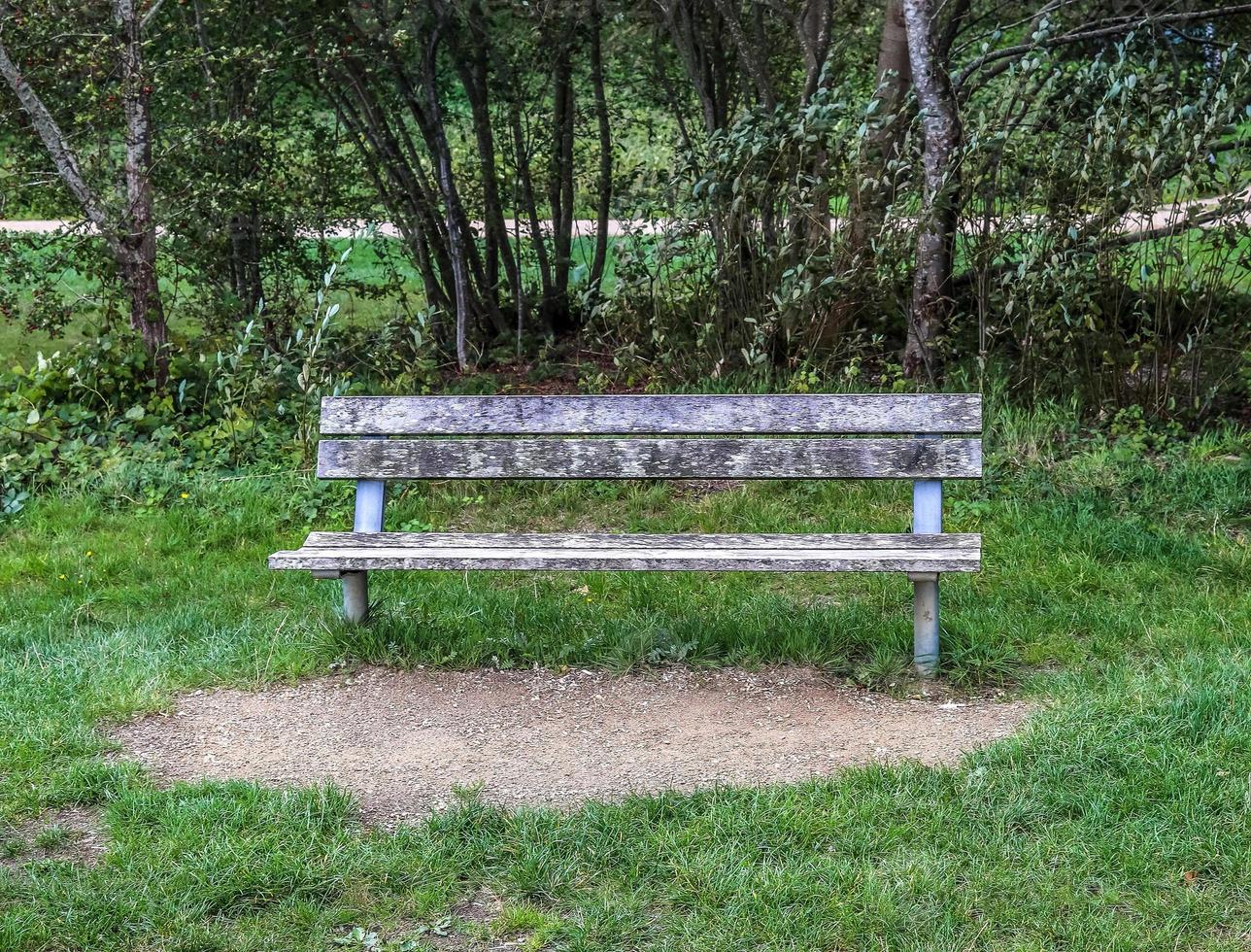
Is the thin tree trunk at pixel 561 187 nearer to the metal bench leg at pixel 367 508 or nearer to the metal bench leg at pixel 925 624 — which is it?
the metal bench leg at pixel 367 508

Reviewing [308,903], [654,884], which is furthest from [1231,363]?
[308,903]

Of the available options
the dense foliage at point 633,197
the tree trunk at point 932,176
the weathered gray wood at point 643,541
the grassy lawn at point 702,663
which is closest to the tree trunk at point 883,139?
the dense foliage at point 633,197

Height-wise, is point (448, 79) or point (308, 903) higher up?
point (448, 79)

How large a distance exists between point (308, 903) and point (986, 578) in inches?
118

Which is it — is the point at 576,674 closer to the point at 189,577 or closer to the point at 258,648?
the point at 258,648

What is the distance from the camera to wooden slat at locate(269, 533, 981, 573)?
161 inches

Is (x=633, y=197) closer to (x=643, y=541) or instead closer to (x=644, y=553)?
(x=643, y=541)

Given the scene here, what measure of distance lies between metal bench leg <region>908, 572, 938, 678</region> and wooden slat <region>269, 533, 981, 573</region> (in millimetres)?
132

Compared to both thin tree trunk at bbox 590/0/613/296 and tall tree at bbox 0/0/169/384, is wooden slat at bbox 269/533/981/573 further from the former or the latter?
thin tree trunk at bbox 590/0/613/296

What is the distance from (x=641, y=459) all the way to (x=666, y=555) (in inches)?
20.0

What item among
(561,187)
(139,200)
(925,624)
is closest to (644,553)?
(925,624)

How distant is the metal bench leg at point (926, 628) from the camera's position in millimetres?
4258

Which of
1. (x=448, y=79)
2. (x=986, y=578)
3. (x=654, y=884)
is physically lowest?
(x=654, y=884)

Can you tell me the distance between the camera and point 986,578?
16.7 ft
